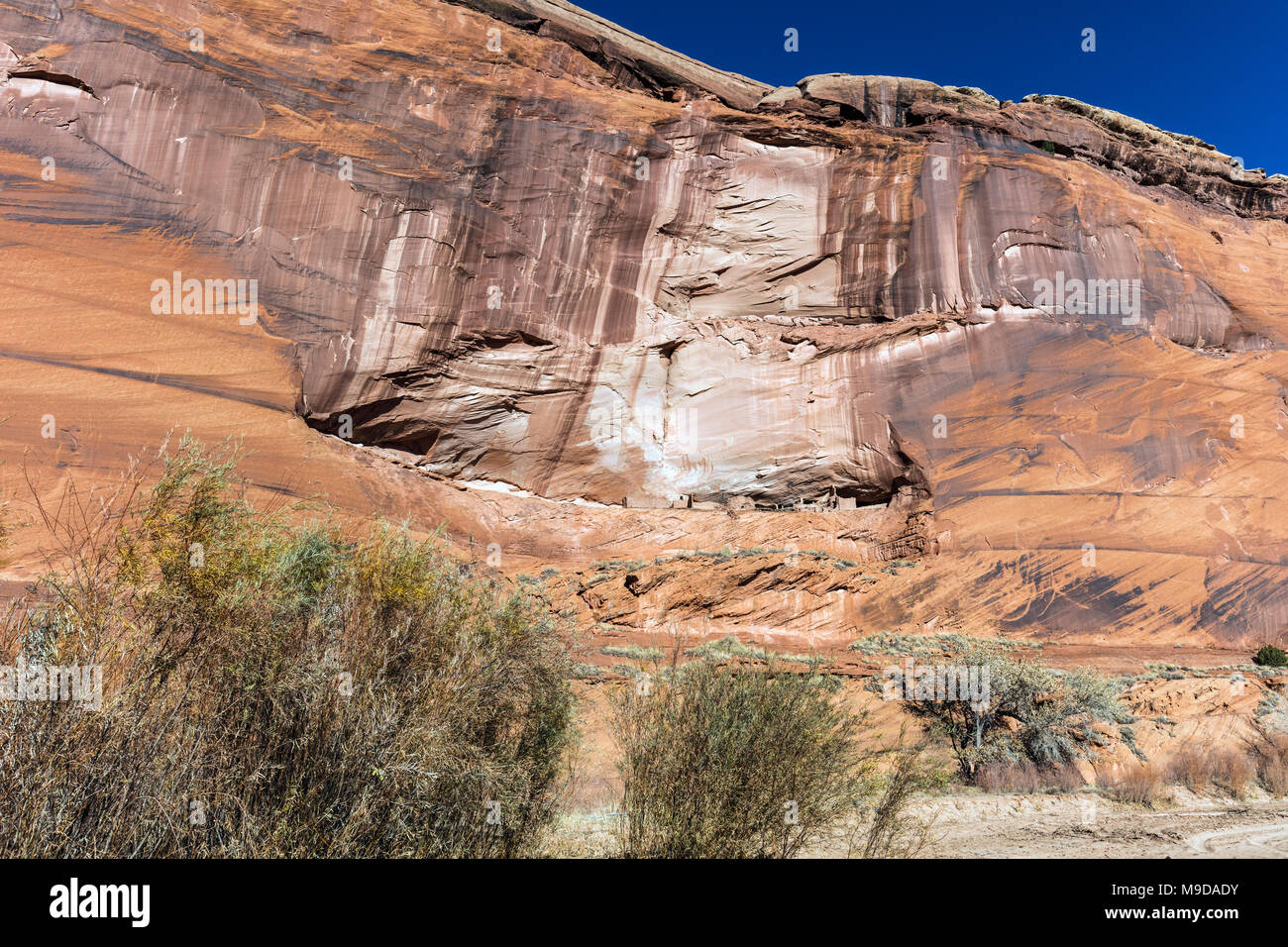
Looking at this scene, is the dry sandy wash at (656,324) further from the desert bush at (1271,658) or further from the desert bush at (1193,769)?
the desert bush at (1193,769)

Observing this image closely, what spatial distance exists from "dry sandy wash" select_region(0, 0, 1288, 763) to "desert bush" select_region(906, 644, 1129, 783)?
10.1 feet

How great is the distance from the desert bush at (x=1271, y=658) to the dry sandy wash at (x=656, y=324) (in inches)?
18.6

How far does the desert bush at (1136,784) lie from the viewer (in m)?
11.1

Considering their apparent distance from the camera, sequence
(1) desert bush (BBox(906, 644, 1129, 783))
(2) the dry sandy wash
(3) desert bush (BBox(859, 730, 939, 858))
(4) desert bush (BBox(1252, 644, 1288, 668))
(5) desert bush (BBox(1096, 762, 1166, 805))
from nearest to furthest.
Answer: (3) desert bush (BBox(859, 730, 939, 858)), (5) desert bush (BBox(1096, 762, 1166, 805)), (1) desert bush (BBox(906, 644, 1129, 783)), (2) the dry sandy wash, (4) desert bush (BBox(1252, 644, 1288, 668))

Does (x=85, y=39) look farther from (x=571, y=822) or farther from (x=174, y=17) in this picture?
(x=571, y=822)

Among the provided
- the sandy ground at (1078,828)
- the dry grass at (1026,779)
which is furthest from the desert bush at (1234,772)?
the dry grass at (1026,779)

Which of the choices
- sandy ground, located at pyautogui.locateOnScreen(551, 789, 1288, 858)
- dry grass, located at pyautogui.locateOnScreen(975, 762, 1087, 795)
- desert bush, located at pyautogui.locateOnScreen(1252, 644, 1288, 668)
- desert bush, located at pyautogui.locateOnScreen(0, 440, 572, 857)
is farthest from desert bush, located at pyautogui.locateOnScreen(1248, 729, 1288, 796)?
desert bush, located at pyautogui.locateOnScreen(0, 440, 572, 857)

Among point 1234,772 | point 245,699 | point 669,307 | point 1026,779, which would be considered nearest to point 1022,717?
point 1026,779

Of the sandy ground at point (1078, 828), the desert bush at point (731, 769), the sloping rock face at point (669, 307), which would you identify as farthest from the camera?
the sloping rock face at point (669, 307)

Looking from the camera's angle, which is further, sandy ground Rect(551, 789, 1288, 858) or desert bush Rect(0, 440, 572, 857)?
sandy ground Rect(551, 789, 1288, 858)

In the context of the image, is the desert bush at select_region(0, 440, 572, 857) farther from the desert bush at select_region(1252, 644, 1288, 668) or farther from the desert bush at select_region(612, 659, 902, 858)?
the desert bush at select_region(1252, 644, 1288, 668)

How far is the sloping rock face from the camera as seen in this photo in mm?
17953

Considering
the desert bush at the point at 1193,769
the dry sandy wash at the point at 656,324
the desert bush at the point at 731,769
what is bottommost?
the desert bush at the point at 1193,769

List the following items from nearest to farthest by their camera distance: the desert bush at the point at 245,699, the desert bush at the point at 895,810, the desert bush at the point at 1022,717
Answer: the desert bush at the point at 245,699 < the desert bush at the point at 895,810 < the desert bush at the point at 1022,717
